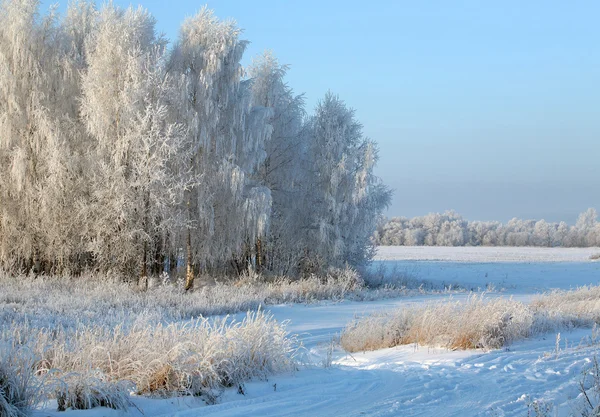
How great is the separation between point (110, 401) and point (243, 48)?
59.4 ft

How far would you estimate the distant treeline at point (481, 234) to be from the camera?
7738cm

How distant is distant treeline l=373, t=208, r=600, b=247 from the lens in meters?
77.4

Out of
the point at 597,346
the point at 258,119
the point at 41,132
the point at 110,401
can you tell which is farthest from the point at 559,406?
the point at 41,132

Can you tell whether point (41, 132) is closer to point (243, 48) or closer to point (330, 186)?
point (243, 48)

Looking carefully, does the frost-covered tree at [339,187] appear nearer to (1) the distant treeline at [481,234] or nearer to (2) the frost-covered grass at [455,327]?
(2) the frost-covered grass at [455,327]

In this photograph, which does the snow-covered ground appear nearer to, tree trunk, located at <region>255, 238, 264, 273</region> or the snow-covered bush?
tree trunk, located at <region>255, 238, 264, 273</region>

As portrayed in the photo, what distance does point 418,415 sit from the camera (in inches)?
204

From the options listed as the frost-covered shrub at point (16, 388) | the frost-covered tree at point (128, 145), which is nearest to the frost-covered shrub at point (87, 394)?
the frost-covered shrub at point (16, 388)

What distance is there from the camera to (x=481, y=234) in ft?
264

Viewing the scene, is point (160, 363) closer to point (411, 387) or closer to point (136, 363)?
point (136, 363)

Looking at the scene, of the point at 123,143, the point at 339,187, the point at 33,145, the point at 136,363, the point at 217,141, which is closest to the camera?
the point at 136,363

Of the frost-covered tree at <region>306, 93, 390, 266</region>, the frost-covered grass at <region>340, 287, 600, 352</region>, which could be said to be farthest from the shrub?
the frost-covered tree at <region>306, 93, 390, 266</region>

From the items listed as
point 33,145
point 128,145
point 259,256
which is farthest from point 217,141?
point 33,145

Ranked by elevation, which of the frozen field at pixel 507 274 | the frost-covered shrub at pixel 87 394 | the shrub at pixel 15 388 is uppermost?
the shrub at pixel 15 388
